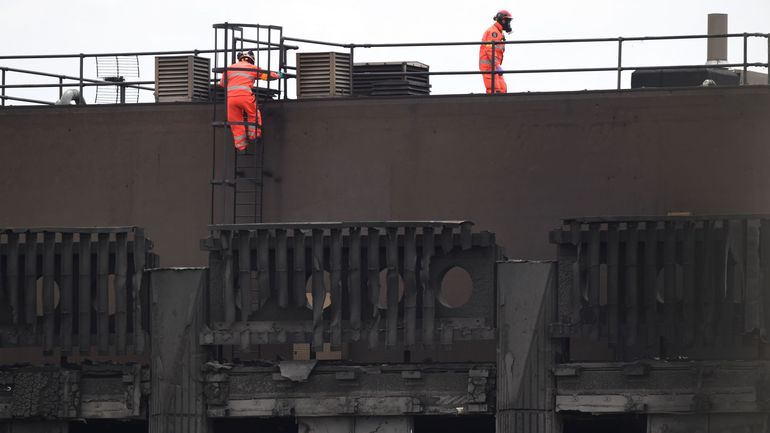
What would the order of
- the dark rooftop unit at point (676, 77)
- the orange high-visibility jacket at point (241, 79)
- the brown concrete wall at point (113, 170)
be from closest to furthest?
the orange high-visibility jacket at point (241, 79), the brown concrete wall at point (113, 170), the dark rooftop unit at point (676, 77)

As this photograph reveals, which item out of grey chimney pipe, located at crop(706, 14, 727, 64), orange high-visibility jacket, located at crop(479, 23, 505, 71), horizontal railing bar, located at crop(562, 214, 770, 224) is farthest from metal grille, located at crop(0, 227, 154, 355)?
grey chimney pipe, located at crop(706, 14, 727, 64)

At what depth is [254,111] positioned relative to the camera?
23203 millimetres

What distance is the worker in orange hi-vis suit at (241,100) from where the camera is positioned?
75.9ft

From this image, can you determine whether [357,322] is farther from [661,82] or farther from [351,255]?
[661,82]

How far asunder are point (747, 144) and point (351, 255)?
626 centimetres

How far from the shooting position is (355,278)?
20594 mm

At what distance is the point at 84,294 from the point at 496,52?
26.3ft

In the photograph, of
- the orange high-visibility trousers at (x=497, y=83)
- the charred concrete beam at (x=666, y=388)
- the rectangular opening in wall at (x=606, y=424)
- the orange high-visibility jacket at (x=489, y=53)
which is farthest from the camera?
the orange high-visibility jacket at (x=489, y=53)

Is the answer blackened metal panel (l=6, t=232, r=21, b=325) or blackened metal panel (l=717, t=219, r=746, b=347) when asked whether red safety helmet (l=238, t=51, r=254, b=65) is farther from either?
blackened metal panel (l=717, t=219, r=746, b=347)

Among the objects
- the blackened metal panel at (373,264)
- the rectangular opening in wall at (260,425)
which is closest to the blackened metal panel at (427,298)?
the blackened metal panel at (373,264)

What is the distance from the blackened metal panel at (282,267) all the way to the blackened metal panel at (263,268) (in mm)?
132

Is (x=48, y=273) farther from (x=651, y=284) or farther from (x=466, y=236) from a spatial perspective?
(x=651, y=284)

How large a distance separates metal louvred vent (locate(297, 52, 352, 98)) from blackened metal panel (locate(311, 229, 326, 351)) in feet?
13.4

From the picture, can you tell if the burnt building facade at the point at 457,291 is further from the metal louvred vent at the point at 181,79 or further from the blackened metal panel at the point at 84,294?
Result: the metal louvred vent at the point at 181,79
